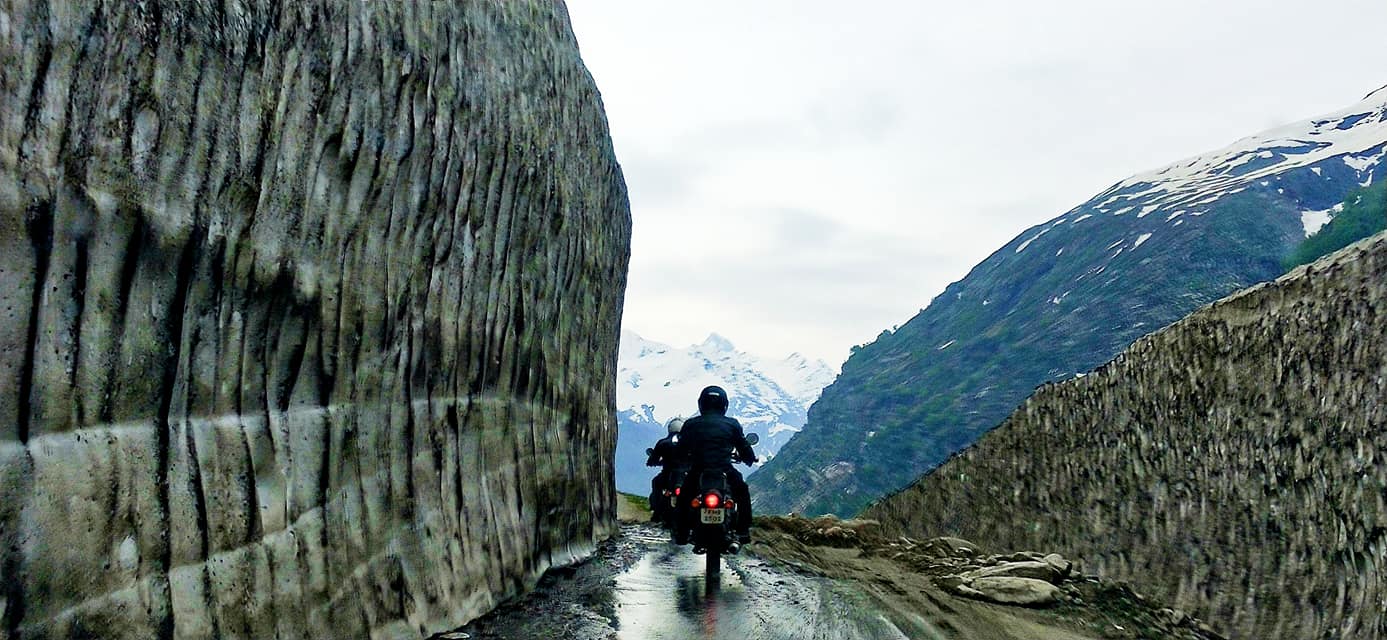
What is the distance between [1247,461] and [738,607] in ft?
20.1

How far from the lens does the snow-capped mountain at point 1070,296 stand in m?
109

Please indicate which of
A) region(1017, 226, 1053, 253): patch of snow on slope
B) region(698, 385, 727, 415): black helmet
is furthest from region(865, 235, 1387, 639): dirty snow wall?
region(1017, 226, 1053, 253): patch of snow on slope

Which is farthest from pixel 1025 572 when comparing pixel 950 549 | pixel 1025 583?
pixel 950 549

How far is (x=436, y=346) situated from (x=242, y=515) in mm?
2487

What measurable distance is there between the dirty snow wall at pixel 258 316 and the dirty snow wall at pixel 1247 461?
737cm

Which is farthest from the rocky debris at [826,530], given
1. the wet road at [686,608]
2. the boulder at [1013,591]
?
the boulder at [1013,591]

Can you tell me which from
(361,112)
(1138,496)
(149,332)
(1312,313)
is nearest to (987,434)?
(1138,496)

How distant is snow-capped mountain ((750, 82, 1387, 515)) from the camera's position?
359ft

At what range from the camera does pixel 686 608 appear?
23.3ft

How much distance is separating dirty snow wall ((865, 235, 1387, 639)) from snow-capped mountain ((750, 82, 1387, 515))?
9152 centimetres

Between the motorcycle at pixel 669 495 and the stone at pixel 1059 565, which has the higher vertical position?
the motorcycle at pixel 669 495

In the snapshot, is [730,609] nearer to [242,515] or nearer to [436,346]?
[436,346]

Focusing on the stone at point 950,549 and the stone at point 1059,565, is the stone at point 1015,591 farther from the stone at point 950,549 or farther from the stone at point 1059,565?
the stone at point 950,549

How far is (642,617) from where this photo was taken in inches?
264
